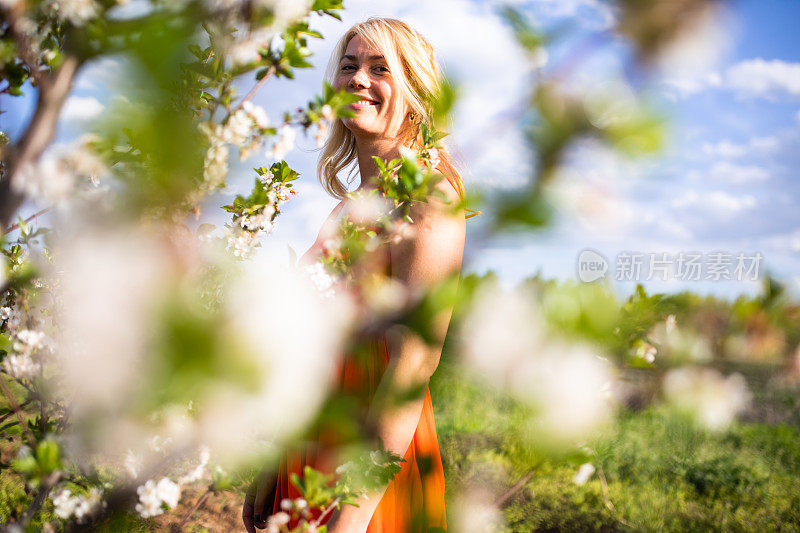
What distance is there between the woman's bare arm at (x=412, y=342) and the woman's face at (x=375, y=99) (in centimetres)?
52

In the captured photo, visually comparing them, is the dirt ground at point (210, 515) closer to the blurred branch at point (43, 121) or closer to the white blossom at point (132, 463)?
the white blossom at point (132, 463)

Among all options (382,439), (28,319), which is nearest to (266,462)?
(382,439)

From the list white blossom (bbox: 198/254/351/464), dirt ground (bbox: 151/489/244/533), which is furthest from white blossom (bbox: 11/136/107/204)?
dirt ground (bbox: 151/489/244/533)

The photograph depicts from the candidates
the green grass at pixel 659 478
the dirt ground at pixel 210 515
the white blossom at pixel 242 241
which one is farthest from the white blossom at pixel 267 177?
the dirt ground at pixel 210 515

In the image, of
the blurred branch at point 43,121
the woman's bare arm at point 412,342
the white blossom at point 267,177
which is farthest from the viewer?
the white blossom at point 267,177

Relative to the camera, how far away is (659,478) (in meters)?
5.42

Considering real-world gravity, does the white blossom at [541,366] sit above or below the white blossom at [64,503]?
above

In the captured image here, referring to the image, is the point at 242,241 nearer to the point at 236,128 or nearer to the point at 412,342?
the point at 236,128

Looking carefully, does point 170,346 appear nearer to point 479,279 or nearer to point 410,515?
point 479,279

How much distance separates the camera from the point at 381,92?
63.2 inches

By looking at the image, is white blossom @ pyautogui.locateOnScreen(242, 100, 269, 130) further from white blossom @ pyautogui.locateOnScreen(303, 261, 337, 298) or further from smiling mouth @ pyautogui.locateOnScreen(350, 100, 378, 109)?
smiling mouth @ pyautogui.locateOnScreen(350, 100, 378, 109)

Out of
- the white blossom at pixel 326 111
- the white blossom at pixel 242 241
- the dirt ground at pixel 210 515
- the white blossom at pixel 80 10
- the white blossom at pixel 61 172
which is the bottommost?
the dirt ground at pixel 210 515

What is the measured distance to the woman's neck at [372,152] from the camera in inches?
63.3

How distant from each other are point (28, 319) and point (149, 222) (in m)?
1.01
